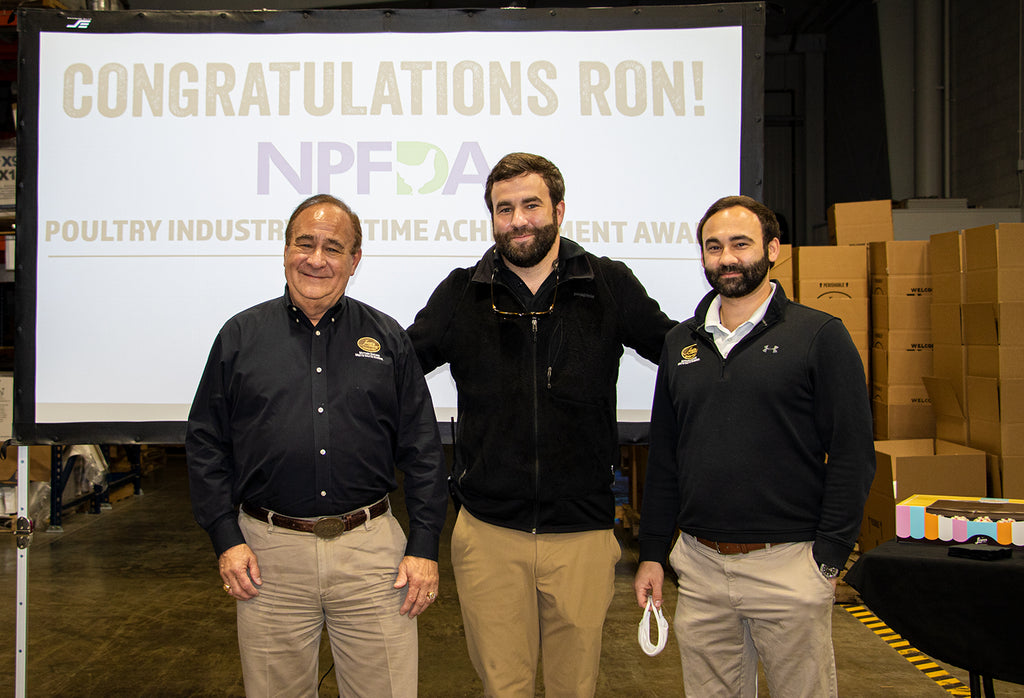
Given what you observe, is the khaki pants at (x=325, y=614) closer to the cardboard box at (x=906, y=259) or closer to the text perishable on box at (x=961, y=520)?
the text perishable on box at (x=961, y=520)

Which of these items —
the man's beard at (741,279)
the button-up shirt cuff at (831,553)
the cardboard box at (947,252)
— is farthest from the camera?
the cardboard box at (947,252)

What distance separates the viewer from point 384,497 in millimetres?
1865

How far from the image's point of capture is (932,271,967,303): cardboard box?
4250 mm

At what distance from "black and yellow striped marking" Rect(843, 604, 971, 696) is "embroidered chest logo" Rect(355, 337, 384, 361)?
2.36 metres

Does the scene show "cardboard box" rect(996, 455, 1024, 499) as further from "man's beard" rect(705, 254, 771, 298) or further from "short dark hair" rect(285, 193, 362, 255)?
"short dark hair" rect(285, 193, 362, 255)

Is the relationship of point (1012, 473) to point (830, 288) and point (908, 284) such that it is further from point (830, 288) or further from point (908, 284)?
point (830, 288)

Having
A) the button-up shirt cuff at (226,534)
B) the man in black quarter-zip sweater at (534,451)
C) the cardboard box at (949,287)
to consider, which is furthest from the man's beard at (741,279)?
the cardboard box at (949,287)

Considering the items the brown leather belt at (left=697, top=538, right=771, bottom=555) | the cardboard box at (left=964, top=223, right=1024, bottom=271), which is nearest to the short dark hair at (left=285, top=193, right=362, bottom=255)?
the brown leather belt at (left=697, top=538, right=771, bottom=555)

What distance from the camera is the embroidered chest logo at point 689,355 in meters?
1.82

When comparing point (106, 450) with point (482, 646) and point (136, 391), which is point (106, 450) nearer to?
point (136, 391)

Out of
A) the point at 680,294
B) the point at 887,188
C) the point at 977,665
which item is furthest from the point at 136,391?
the point at 887,188

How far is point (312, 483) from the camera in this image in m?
1.75

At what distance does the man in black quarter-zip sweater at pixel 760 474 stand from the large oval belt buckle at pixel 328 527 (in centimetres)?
75

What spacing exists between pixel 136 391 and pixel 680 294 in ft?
6.21
